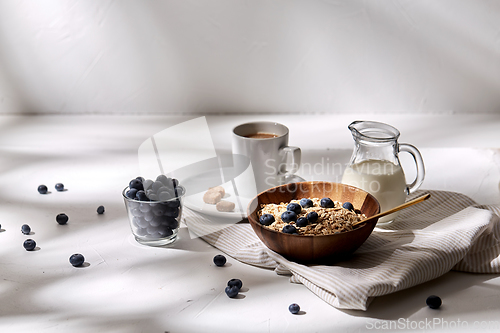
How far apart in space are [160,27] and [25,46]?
0.51 m

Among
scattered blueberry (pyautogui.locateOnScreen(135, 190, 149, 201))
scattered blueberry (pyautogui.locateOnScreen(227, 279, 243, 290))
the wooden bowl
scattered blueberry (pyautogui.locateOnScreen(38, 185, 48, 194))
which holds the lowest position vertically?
scattered blueberry (pyautogui.locateOnScreen(227, 279, 243, 290))

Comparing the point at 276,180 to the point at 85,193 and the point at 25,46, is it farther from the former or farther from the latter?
the point at 25,46

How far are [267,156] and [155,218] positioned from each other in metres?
0.30

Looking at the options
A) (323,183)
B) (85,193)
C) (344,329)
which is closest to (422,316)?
(344,329)

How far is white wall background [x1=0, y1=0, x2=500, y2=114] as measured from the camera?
1699 millimetres

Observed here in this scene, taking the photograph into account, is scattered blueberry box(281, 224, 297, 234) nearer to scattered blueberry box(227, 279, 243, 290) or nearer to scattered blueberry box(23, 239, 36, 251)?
scattered blueberry box(227, 279, 243, 290)

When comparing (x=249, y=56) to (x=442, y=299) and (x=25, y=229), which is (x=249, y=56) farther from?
(x=442, y=299)

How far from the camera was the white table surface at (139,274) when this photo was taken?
2.52 feet

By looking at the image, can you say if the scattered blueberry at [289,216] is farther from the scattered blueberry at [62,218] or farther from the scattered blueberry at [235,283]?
the scattered blueberry at [62,218]

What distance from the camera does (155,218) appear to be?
3.16 ft

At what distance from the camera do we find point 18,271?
3.00 ft

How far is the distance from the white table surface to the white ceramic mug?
169 mm

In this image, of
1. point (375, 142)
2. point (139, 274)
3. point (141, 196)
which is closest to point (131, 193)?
point (141, 196)

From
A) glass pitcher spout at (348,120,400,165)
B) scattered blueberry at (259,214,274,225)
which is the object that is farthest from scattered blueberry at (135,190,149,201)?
glass pitcher spout at (348,120,400,165)
